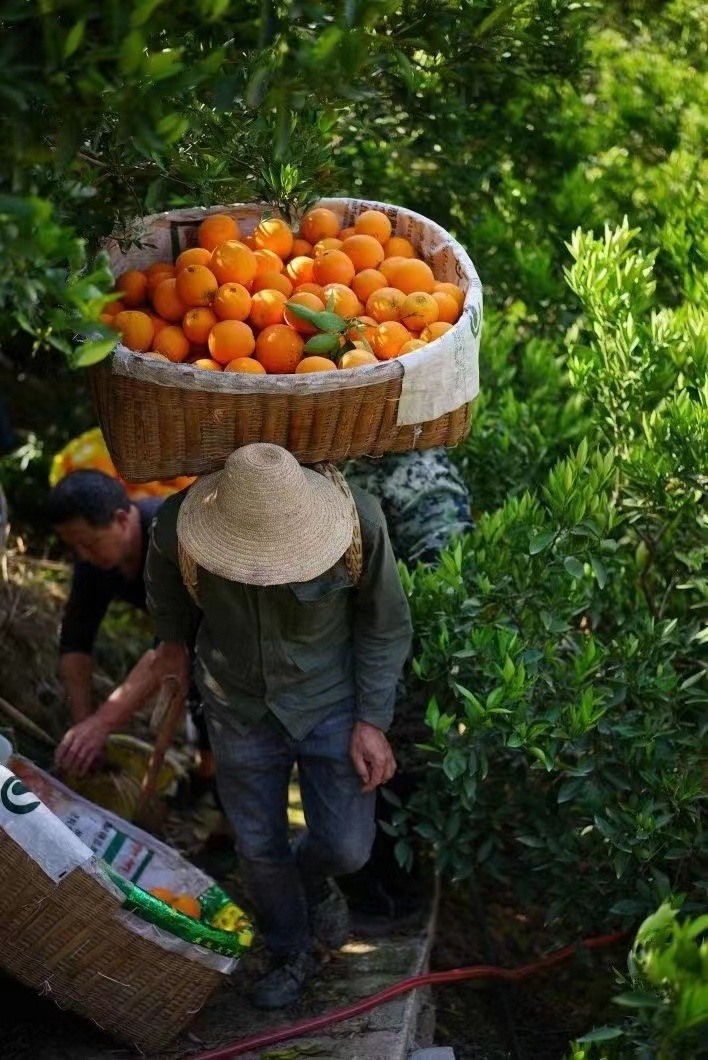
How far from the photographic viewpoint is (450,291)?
3229mm

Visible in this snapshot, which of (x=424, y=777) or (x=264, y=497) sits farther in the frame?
(x=424, y=777)

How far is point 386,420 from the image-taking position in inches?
120

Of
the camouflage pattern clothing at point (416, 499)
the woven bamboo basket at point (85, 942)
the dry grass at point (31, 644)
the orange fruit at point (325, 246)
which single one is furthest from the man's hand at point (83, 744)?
the orange fruit at point (325, 246)

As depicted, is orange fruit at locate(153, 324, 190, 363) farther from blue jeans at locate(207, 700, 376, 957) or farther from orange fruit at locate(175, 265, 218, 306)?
blue jeans at locate(207, 700, 376, 957)

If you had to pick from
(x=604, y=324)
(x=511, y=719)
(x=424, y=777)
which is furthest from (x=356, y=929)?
(x=604, y=324)

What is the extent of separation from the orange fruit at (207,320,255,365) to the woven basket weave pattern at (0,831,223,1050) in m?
1.27

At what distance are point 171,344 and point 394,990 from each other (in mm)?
2003

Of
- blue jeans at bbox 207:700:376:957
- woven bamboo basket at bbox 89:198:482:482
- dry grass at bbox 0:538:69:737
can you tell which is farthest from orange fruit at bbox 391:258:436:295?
dry grass at bbox 0:538:69:737

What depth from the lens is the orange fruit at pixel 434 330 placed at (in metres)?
3.09

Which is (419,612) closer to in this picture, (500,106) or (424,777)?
(424,777)

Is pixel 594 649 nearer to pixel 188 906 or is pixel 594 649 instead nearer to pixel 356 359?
pixel 356 359

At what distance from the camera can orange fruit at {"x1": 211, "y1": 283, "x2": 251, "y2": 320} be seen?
10.0 feet

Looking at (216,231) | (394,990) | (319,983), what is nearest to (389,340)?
(216,231)

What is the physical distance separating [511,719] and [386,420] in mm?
876
